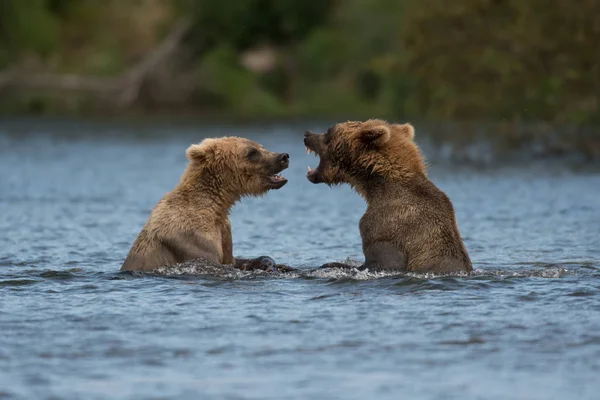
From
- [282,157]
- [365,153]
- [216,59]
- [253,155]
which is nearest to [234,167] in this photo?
[253,155]

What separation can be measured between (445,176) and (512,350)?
18842 millimetres

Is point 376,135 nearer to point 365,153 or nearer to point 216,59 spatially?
point 365,153

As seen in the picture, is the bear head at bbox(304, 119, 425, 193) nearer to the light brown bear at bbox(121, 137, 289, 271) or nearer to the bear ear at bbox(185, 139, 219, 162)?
the light brown bear at bbox(121, 137, 289, 271)

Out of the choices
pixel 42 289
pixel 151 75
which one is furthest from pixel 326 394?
pixel 151 75

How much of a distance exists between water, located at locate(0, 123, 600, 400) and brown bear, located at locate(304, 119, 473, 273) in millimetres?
236

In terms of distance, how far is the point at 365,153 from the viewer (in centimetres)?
1175

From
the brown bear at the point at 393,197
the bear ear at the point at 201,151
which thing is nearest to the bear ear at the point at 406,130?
the brown bear at the point at 393,197

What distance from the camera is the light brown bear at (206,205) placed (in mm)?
11578

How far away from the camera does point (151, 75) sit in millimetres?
61844

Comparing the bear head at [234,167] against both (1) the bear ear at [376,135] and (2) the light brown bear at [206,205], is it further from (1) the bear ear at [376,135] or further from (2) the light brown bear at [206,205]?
(1) the bear ear at [376,135]

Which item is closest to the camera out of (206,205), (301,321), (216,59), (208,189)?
(301,321)

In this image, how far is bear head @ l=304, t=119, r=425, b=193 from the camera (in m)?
11.6

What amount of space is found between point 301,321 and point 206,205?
2.53 meters

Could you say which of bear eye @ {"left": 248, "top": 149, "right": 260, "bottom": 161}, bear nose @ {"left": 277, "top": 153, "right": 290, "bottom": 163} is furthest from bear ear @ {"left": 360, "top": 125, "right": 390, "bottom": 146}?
bear eye @ {"left": 248, "top": 149, "right": 260, "bottom": 161}
